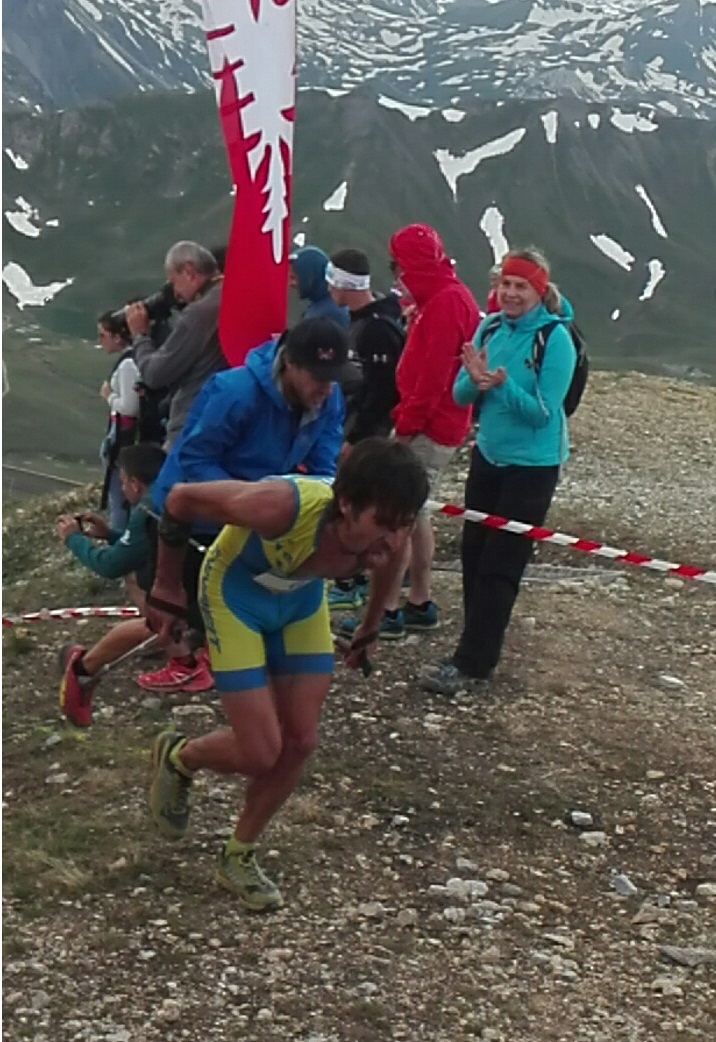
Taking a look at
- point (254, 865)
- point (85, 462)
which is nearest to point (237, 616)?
point (254, 865)

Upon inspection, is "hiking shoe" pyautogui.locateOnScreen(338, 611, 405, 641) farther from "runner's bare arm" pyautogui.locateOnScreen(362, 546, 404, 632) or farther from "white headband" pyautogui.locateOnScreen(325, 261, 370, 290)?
"runner's bare arm" pyautogui.locateOnScreen(362, 546, 404, 632)

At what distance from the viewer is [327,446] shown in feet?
17.9

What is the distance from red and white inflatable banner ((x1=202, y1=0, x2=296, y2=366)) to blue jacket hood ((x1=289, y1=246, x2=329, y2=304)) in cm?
271

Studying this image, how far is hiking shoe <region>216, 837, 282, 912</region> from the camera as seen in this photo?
17.4ft

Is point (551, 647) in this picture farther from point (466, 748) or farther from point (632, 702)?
point (466, 748)

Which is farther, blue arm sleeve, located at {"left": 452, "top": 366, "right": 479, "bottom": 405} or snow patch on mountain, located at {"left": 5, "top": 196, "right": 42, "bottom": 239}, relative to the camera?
snow patch on mountain, located at {"left": 5, "top": 196, "right": 42, "bottom": 239}

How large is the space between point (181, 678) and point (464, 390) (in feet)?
7.64

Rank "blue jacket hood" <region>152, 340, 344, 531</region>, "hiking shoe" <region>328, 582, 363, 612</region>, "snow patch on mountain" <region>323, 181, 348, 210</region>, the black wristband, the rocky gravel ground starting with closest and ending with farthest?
1. the rocky gravel ground
2. the black wristband
3. "blue jacket hood" <region>152, 340, 344, 531</region>
4. "hiking shoe" <region>328, 582, 363, 612</region>
5. "snow patch on mountain" <region>323, 181, 348, 210</region>

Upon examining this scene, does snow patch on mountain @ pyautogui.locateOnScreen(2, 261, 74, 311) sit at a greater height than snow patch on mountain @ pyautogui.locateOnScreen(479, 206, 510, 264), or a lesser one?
lesser

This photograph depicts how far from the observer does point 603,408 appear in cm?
2081

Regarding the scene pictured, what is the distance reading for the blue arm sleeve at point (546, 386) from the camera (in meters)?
7.19

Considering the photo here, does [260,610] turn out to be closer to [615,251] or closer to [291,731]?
[291,731]

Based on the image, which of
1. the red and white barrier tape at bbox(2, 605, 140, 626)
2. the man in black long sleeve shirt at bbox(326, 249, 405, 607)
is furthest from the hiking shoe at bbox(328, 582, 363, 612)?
the red and white barrier tape at bbox(2, 605, 140, 626)

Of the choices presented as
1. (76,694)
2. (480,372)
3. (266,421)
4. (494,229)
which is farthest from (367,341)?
(494,229)
